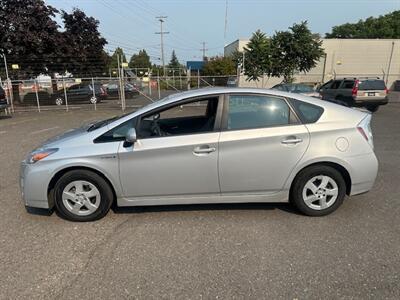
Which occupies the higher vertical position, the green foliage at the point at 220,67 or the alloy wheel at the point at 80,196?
the green foliage at the point at 220,67

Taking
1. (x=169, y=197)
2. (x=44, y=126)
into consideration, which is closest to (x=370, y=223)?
(x=169, y=197)

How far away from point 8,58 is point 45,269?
70.7 feet

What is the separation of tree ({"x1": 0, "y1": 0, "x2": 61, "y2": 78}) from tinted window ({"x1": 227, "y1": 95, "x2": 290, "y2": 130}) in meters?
20.4

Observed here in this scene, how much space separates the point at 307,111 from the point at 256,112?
62 cm

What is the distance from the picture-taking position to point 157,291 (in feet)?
9.62

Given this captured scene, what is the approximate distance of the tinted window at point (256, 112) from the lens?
13.6ft

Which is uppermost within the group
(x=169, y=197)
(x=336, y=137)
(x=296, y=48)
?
(x=296, y=48)

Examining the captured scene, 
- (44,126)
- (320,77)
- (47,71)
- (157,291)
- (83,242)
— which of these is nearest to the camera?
(157,291)

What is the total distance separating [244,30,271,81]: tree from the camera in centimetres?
2508

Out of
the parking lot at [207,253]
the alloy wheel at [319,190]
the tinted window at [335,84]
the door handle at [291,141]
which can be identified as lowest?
the parking lot at [207,253]

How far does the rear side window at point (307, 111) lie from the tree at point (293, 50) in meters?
21.5

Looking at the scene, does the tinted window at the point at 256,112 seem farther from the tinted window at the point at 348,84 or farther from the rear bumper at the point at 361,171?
the tinted window at the point at 348,84

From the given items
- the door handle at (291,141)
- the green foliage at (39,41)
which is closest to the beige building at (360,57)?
the green foliage at (39,41)

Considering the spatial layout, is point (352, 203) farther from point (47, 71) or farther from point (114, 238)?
point (47, 71)
